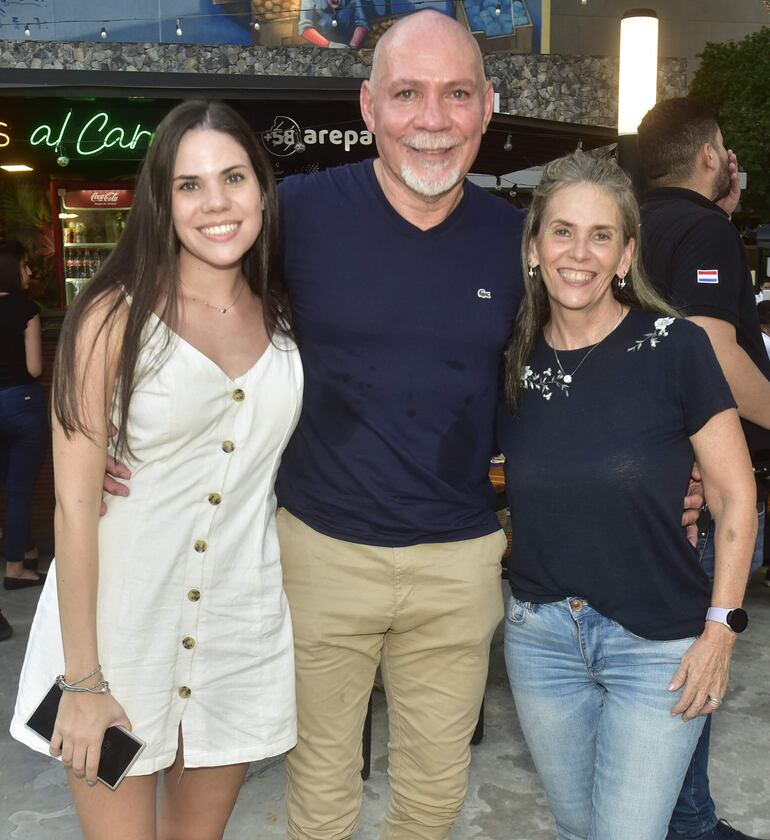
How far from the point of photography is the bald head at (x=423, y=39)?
91.9 inches

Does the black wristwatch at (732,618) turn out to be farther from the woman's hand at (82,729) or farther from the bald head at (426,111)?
the woman's hand at (82,729)

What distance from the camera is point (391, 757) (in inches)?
97.6

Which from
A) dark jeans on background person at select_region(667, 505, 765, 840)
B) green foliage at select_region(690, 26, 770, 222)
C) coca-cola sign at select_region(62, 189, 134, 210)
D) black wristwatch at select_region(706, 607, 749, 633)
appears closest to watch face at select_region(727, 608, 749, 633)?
black wristwatch at select_region(706, 607, 749, 633)

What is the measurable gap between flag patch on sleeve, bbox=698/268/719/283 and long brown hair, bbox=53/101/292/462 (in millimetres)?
1242

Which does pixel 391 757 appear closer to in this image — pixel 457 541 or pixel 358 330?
pixel 457 541

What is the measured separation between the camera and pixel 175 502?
6.17 feet

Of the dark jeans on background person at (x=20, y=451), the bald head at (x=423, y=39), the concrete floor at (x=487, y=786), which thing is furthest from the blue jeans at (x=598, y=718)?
the dark jeans on background person at (x=20, y=451)

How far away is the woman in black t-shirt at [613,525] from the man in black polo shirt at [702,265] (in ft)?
1.98

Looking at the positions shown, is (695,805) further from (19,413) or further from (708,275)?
(19,413)

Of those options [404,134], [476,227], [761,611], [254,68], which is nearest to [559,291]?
[476,227]

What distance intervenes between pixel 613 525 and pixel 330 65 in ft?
48.3

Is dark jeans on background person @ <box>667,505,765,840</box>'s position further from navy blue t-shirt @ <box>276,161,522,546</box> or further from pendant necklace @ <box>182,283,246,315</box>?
pendant necklace @ <box>182,283,246,315</box>

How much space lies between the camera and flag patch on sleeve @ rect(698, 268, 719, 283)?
2646mm

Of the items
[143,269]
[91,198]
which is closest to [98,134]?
[143,269]
